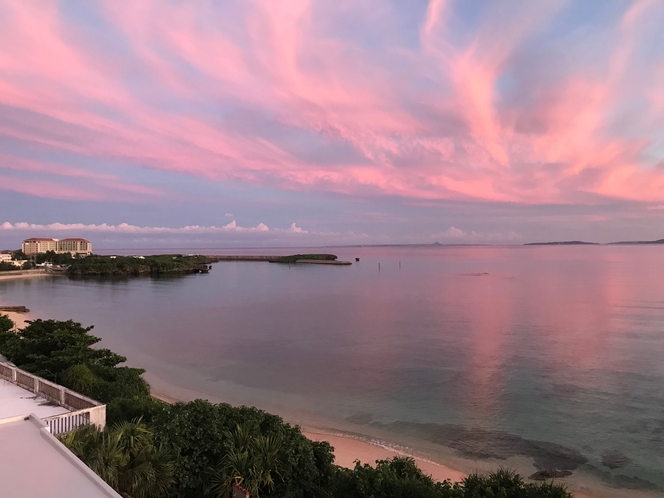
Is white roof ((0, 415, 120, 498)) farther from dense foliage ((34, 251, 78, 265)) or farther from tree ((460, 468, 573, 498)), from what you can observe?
dense foliage ((34, 251, 78, 265))

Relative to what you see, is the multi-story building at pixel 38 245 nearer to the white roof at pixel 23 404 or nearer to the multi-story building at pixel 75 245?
the multi-story building at pixel 75 245

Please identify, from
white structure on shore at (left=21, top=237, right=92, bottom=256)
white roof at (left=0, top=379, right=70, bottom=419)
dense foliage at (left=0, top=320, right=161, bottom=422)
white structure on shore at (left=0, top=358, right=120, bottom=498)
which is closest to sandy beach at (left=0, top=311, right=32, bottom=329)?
dense foliage at (left=0, top=320, right=161, bottom=422)

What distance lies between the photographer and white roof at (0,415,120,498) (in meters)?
5.33

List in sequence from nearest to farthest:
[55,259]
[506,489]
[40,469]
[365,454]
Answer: [40,469], [506,489], [365,454], [55,259]

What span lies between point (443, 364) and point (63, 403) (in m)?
17.1

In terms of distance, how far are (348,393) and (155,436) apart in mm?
11431

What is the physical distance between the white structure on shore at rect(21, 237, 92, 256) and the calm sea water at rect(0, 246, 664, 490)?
134 meters

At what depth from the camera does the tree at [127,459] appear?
682 cm

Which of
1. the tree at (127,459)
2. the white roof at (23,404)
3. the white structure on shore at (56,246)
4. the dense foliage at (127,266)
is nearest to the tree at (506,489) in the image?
the tree at (127,459)

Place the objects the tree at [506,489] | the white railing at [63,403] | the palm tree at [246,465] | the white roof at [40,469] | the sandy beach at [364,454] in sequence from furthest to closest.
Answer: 1. the sandy beach at [364,454]
2. the white railing at [63,403]
3. the palm tree at [246,465]
4. the tree at [506,489]
5. the white roof at [40,469]

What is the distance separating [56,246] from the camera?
162 metres

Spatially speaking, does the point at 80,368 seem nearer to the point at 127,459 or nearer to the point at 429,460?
the point at 127,459

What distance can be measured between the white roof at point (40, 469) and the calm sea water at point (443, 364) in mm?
10168

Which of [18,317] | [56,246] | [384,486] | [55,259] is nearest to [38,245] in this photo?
[56,246]
